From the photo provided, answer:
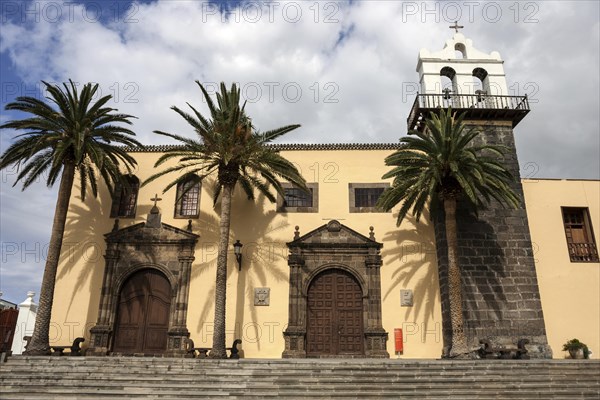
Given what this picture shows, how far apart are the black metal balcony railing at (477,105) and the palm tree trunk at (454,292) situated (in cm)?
490

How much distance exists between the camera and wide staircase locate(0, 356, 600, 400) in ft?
38.1

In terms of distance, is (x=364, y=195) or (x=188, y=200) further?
(x=188, y=200)

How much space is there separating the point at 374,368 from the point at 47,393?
8279 millimetres

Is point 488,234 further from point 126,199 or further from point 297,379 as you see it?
point 126,199

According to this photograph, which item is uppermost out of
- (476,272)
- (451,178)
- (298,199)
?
(298,199)

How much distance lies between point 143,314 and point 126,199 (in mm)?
4883

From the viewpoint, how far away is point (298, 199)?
19391 millimetres

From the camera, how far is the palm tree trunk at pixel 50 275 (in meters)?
15.6

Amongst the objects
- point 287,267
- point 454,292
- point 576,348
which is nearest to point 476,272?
point 454,292

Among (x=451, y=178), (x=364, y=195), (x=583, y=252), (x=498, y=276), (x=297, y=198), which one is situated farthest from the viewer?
(x=297, y=198)

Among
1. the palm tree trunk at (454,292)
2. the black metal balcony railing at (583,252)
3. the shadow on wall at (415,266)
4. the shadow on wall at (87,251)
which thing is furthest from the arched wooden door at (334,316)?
the black metal balcony railing at (583,252)

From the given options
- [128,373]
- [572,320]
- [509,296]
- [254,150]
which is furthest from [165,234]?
[572,320]

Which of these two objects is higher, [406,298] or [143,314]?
[406,298]

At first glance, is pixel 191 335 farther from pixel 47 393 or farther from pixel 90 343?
pixel 47 393
